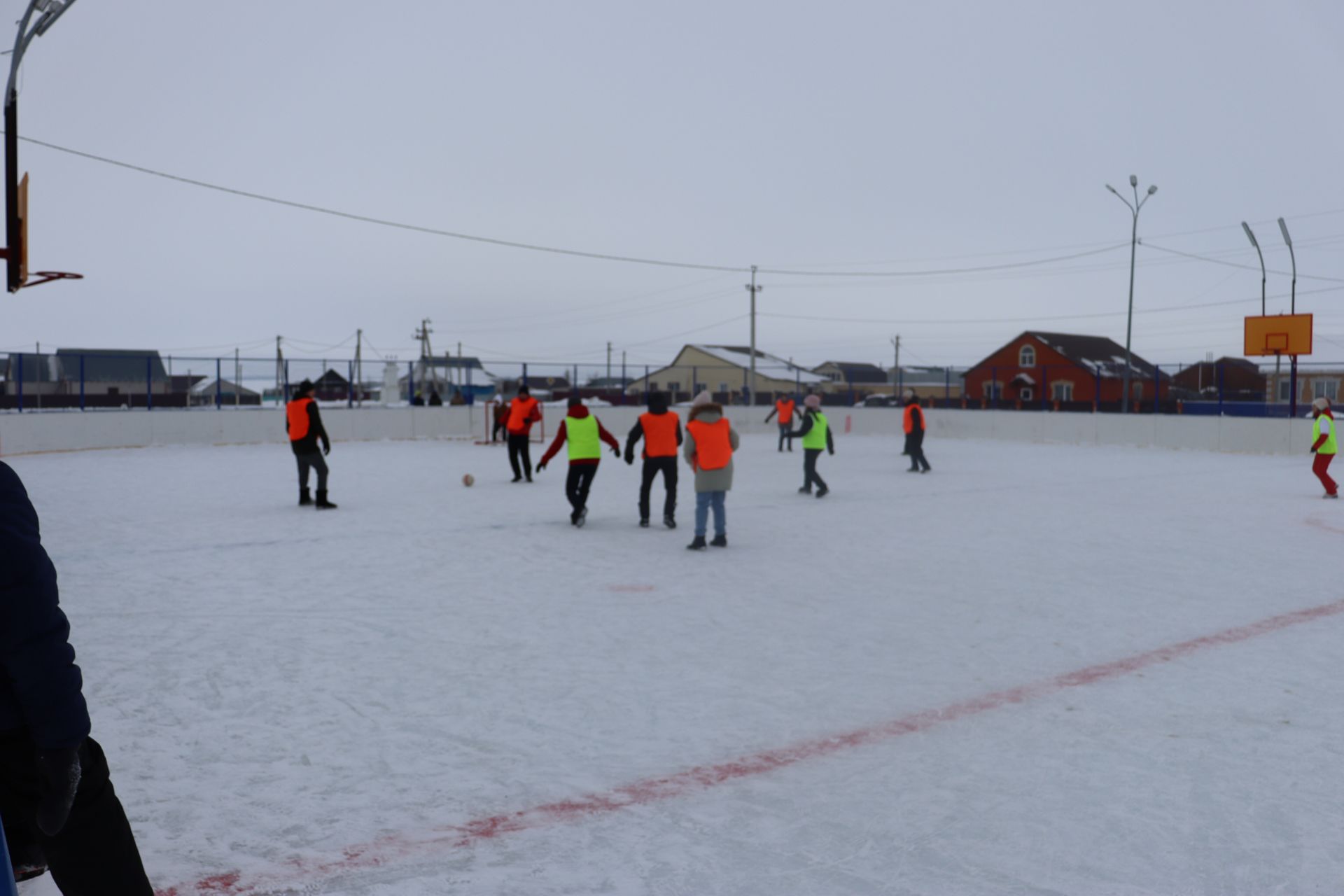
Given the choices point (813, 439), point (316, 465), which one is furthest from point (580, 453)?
point (813, 439)

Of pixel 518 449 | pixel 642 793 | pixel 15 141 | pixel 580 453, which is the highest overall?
pixel 15 141

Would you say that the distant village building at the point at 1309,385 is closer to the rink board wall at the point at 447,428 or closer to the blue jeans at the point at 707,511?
the rink board wall at the point at 447,428

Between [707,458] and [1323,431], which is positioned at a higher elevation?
[1323,431]

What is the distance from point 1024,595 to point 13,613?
24.4 ft

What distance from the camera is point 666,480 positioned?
41.1 feet

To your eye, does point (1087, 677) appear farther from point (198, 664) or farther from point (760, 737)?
point (198, 664)

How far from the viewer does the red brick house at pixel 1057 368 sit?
176 feet

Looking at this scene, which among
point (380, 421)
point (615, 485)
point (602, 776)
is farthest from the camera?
point (380, 421)

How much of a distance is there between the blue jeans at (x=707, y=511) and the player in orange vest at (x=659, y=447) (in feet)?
4.26

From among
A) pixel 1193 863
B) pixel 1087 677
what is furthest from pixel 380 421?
pixel 1193 863

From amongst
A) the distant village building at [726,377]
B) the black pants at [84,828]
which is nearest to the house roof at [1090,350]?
the distant village building at [726,377]

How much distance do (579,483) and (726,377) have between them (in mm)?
66866

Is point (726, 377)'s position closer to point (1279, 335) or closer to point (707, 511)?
point (1279, 335)

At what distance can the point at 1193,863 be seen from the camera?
367 centimetres
